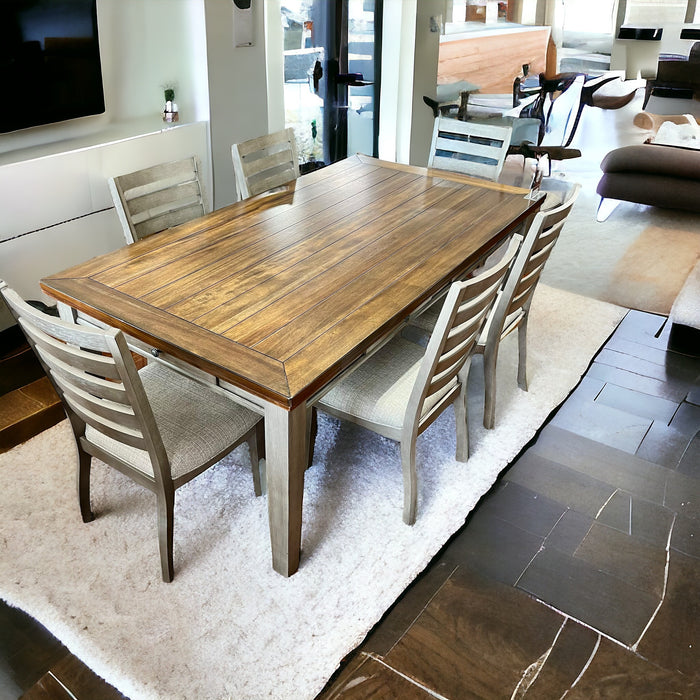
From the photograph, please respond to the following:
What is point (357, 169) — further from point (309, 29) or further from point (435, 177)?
point (309, 29)

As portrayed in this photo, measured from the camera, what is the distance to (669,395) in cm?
312

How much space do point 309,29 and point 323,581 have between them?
396 cm

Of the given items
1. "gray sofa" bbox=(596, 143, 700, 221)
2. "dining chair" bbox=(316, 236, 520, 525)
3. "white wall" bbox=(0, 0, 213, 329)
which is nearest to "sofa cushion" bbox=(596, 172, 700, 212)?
"gray sofa" bbox=(596, 143, 700, 221)

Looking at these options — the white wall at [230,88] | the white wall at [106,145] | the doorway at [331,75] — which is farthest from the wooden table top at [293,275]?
the doorway at [331,75]

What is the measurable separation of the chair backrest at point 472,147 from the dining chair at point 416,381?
1.40 meters

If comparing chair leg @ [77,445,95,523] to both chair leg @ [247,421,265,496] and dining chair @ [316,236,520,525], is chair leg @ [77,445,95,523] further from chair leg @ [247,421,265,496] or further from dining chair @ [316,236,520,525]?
dining chair @ [316,236,520,525]

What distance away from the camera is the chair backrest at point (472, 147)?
11.5ft

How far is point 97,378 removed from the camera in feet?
5.95

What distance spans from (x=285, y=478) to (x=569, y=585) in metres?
0.94

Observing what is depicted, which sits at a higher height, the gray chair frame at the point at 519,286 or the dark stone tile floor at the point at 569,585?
the gray chair frame at the point at 519,286

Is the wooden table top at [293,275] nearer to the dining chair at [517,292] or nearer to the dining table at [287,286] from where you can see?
the dining table at [287,286]

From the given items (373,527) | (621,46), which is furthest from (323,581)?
(621,46)

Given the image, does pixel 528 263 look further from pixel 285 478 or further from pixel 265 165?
pixel 265 165

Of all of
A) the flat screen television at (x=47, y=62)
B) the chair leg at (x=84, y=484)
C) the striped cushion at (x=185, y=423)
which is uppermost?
the flat screen television at (x=47, y=62)
